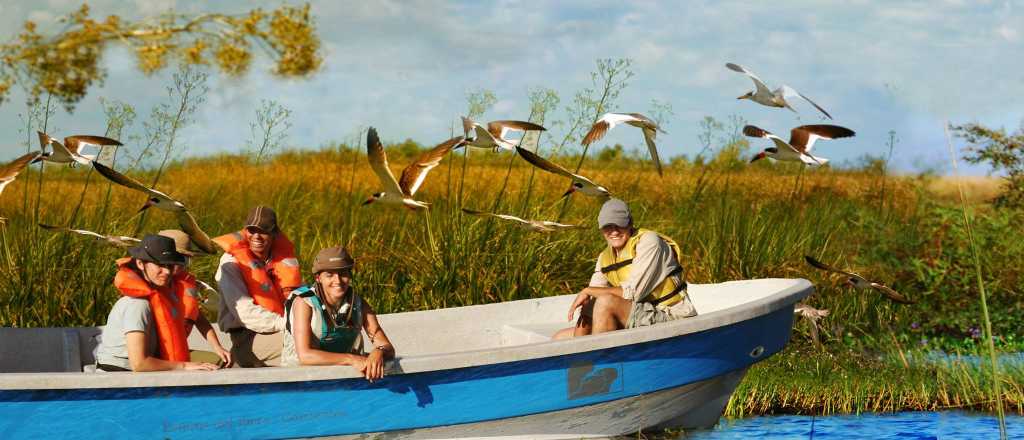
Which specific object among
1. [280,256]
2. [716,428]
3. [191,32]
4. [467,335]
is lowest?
[716,428]

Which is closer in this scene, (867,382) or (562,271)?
(867,382)

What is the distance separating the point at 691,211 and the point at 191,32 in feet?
24.8

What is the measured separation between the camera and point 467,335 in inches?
317

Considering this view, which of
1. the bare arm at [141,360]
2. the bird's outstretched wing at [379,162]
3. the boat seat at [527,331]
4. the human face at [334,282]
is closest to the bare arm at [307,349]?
the human face at [334,282]

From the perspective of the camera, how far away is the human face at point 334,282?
5332 millimetres

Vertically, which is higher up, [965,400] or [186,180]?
[186,180]

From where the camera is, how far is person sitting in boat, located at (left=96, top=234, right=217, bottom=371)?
5539 millimetres

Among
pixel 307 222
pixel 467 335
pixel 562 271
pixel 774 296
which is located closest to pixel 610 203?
pixel 774 296

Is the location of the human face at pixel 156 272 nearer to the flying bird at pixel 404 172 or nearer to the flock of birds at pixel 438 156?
the flock of birds at pixel 438 156

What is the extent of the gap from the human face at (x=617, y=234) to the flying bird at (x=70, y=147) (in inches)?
115

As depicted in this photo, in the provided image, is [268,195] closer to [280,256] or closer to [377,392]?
[280,256]

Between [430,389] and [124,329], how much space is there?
5.05ft

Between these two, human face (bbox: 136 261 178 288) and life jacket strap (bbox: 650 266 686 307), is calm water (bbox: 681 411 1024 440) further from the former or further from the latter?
human face (bbox: 136 261 178 288)

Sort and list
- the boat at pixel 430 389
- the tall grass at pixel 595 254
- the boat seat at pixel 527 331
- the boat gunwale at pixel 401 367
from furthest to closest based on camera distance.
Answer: the tall grass at pixel 595 254, the boat seat at pixel 527 331, the boat at pixel 430 389, the boat gunwale at pixel 401 367
